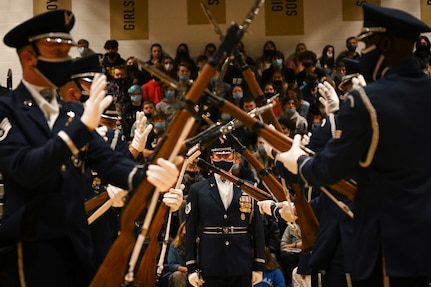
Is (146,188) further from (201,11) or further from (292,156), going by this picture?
(201,11)

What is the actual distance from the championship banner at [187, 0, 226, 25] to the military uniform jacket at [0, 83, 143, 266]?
11.8 meters

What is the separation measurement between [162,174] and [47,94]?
92cm

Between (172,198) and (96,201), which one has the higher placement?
(96,201)

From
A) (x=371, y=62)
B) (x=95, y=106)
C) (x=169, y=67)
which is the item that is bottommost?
(x=95, y=106)

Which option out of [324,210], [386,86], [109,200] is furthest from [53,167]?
[324,210]

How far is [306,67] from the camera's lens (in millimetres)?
14539

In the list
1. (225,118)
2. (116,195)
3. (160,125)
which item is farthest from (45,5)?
(116,195)

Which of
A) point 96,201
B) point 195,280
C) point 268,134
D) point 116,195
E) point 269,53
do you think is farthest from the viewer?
point 269,53

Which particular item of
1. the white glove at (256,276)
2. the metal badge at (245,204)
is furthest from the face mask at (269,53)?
the white glove at (256,276)

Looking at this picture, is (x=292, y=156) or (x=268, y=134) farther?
(x=268, y=134)

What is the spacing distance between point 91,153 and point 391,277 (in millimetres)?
1895

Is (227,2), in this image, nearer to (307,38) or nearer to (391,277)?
(307,38)

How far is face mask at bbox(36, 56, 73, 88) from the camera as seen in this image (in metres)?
4.42

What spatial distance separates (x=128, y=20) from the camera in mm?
15930
